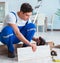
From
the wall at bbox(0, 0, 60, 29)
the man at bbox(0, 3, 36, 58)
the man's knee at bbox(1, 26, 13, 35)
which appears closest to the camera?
the man at bbox(0, 3, 36, 58)

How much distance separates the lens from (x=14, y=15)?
2479 millimetres

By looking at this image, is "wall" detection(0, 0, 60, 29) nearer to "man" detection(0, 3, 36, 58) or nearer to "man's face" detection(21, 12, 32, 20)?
"man" detection(0, 3, 36, 58)

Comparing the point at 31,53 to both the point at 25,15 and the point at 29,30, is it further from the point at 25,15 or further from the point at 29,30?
the point at 25,15

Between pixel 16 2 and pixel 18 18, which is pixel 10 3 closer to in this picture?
pixel 16 2

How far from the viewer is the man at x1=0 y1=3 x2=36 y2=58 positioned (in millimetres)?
2417

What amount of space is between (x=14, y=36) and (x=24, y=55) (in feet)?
1.08

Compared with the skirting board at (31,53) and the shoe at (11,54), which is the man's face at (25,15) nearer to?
the skirting board at (31,53)

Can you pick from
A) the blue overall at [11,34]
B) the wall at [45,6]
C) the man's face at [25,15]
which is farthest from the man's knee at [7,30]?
the wall at [45,6]

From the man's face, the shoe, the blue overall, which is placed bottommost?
the shoe

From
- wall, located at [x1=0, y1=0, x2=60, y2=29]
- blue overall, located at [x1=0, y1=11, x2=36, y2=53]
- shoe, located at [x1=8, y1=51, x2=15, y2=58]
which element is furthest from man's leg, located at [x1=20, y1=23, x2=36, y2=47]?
wall, located at [x1=0, y1=0, x2=60, y2=29]

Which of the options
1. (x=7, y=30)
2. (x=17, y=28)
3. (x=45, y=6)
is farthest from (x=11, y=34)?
(x=45, y=6)

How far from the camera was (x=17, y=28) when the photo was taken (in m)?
2.41

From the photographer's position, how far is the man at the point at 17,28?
7.93ft

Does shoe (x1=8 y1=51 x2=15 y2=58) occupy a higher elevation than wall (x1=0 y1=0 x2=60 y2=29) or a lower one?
lower
